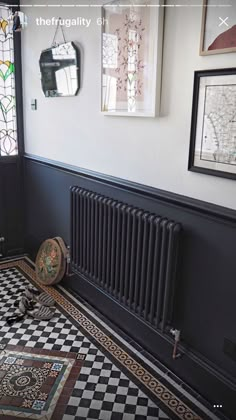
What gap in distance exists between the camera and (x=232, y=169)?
1.59 metres

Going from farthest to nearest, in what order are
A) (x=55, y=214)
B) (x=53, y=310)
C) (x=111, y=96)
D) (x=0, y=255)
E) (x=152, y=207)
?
(x=0, y=255) < (x=55, y=214) < (x=53, y=310) < (x=111, y=96) < (x=152, y=207)

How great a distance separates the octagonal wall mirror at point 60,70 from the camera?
2477 mm

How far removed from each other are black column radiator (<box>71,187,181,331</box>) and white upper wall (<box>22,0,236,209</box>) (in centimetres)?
21

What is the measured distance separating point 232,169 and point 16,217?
238cm

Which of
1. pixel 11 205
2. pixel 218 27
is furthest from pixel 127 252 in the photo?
pixel 11 205

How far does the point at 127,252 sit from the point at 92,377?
685 mm

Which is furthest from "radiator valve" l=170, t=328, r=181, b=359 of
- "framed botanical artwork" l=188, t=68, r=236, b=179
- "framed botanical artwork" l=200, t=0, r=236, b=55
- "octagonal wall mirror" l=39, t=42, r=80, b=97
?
"octagonal wall mirror" l=39, t=42, r=80, b=97

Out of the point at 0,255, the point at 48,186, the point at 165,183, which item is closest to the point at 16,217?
the point at 0,255

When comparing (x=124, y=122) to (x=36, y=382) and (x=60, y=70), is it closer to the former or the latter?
(x=60, y=70)

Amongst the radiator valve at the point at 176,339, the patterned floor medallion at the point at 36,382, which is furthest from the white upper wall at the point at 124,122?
the patterned floor medallion at the point at 36,382

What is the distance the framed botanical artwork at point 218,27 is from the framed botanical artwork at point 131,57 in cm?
27

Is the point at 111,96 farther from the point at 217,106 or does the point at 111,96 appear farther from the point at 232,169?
the point at 232,169

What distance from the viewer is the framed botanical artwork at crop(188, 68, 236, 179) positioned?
1562 mm

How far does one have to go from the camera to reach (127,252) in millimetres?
2127
